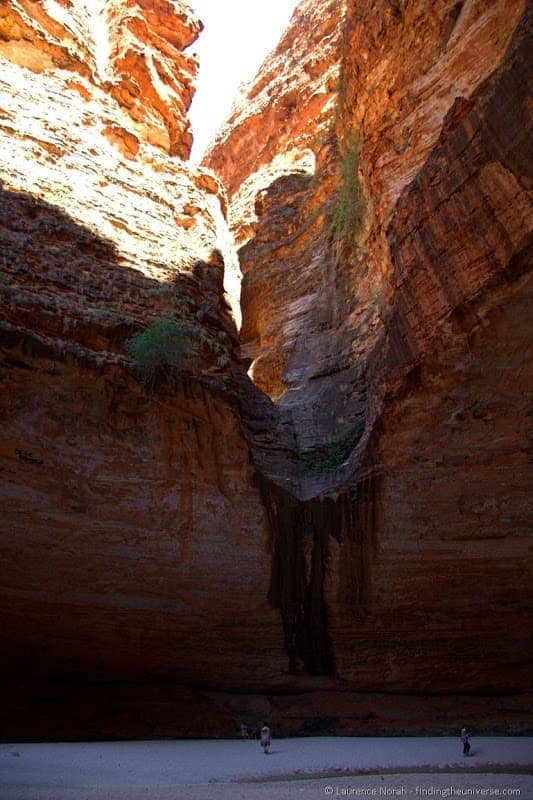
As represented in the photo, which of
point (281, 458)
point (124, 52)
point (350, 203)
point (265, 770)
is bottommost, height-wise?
point (265, 770)

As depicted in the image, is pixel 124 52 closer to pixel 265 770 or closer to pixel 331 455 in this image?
pixel 331 455

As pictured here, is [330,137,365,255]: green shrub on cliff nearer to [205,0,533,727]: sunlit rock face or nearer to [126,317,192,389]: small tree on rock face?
[205,0,533,727]: sunlit rock face

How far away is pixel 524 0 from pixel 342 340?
7.19 metres

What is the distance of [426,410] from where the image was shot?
357 inches

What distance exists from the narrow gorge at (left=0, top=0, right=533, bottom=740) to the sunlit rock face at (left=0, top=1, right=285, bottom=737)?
3 cm

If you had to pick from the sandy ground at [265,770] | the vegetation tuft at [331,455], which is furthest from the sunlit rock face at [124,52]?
the sandy ground at [265,770]

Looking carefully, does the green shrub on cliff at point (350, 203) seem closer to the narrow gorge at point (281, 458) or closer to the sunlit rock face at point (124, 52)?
the narrow gorge at point (281, 458)

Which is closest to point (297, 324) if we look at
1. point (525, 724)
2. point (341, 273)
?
point (341, 273)

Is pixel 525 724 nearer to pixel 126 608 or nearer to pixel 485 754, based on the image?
pixel 485 754

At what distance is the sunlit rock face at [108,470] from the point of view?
325 inches

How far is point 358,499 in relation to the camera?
32.1 ft

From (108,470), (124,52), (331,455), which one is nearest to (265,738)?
(108,470)

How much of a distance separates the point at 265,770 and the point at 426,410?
524 centimetres

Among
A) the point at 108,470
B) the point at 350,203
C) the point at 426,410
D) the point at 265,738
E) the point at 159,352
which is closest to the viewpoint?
the point at 265,738
